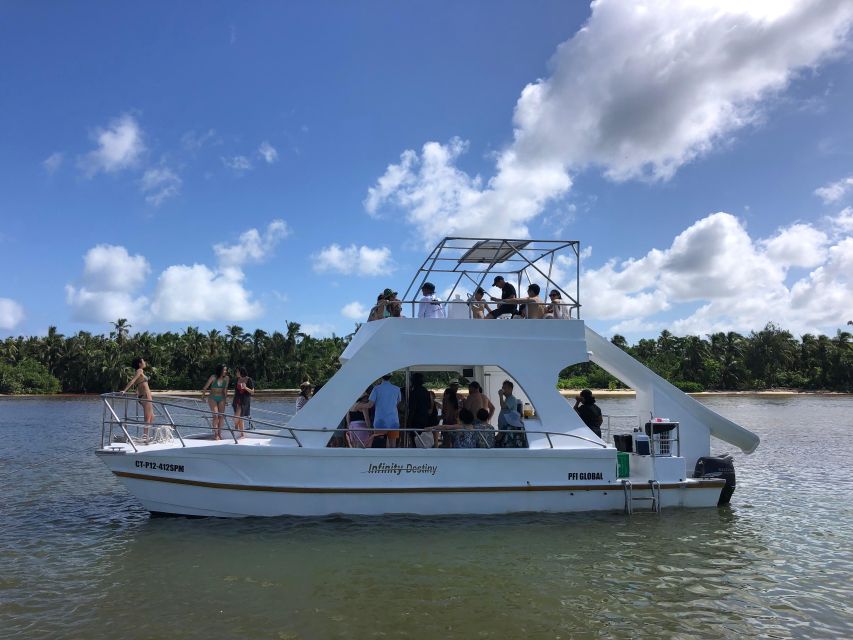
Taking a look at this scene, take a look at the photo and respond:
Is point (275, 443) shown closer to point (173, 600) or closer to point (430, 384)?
point (173, 600)

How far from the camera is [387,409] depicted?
863 cm

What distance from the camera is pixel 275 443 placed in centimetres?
852

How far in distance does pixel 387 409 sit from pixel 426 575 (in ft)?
8.50

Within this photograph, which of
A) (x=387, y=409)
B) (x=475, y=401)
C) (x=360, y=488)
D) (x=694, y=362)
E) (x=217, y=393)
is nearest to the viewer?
(x=360, y=488)

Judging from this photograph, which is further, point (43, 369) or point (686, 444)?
point (43, 369)

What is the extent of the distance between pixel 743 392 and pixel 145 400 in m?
61.6

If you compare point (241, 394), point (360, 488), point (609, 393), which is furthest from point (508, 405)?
point (609, 393)

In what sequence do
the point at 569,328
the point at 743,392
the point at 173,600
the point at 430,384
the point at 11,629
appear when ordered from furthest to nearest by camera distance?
the point at 743,392, the point at 430,384, the point at 569,328, the point at 173,600, the point at 11,629

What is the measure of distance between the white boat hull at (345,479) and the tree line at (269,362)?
44318mm

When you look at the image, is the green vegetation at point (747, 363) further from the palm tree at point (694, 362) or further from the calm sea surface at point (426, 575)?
the calm sea surface at point (426, 575)

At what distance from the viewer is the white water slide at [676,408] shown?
9617 millimetres

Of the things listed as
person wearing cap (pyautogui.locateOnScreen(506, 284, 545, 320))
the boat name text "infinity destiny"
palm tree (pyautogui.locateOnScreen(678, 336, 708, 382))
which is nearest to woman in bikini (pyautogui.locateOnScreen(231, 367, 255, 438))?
the boat name text "infinity destiny"

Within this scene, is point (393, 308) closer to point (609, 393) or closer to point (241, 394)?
point (241, 394)

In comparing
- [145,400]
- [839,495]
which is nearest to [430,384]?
[839,495]
